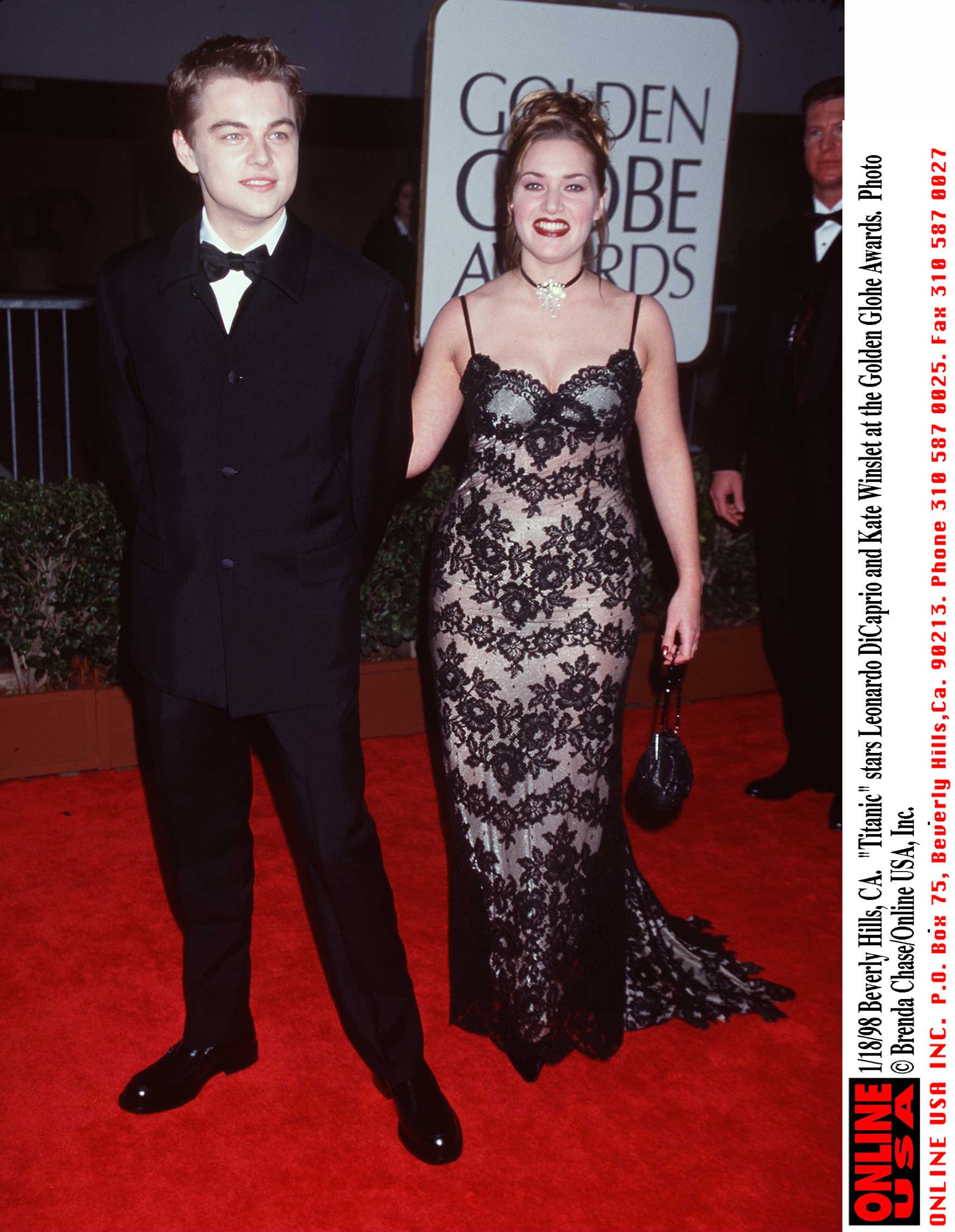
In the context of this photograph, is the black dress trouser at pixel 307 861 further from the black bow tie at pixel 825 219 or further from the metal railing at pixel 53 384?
the metal railing at pixel 53 384

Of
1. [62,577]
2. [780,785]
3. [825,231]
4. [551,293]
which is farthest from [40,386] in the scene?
[551,293]

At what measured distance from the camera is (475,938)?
3.38m

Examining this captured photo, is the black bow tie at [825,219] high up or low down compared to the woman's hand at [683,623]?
up

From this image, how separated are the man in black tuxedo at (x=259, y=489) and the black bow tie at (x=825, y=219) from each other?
230 cm

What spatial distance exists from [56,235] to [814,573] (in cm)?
1574

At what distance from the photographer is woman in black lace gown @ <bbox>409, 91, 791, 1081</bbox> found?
3.16 metres

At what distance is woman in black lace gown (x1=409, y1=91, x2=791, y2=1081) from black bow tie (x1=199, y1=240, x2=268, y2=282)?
2.45 feet

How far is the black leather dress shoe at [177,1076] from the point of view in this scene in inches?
120

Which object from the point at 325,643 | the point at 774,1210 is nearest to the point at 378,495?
the point at 325,643

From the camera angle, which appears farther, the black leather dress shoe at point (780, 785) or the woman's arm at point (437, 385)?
the black leather dress shoe at point (780, 785)
